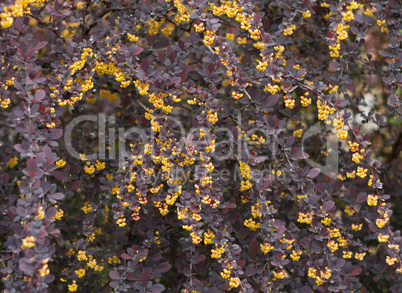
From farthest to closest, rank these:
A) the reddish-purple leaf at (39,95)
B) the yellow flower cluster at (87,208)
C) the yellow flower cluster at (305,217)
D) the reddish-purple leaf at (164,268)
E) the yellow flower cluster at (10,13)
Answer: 1. the yellow flower cluster at (87,208)
2. the reddish-purple leaf at (164,268)
3. the yellow flower cluster at (305,217)
4. the reddish-purple leaf at (39,95)
5. the yellow flower cluster at (10,13)

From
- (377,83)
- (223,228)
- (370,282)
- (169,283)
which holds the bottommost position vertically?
(370,282)

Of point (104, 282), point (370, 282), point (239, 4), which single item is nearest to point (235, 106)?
point (239, 4)

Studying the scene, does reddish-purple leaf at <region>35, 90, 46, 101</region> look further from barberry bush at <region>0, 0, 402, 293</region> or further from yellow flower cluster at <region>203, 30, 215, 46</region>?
yellow flower cluster at <region>203, 30, 215, 46</region>

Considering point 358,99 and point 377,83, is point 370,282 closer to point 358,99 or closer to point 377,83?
point 358,99

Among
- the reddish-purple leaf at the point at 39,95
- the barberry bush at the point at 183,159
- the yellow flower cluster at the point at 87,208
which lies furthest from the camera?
the yellow flower cluster at the point at 87,208

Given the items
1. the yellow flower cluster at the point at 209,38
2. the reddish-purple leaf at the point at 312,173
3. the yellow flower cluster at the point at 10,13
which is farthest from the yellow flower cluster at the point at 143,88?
the reddish-purple leaf at the point at 312,173

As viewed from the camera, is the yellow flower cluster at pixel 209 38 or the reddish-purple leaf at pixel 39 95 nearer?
the reddish-purple leaf at pixel 39 95

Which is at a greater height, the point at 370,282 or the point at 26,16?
the point at 26,16

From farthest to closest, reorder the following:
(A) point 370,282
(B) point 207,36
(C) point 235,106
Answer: (A) point 370,282 → (C) point 235,106 → (B) point 207,36

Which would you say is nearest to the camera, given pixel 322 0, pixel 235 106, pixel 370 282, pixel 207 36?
pixel 207 36

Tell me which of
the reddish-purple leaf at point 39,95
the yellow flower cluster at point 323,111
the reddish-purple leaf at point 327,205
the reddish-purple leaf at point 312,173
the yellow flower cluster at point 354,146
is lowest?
the reddish-purple leaf at point 327,205

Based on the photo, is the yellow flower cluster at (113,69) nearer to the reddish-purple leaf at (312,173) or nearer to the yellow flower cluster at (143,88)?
the yellow flower cluster at (143,88)

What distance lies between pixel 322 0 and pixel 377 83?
4.27ft

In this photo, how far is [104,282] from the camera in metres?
2.35
